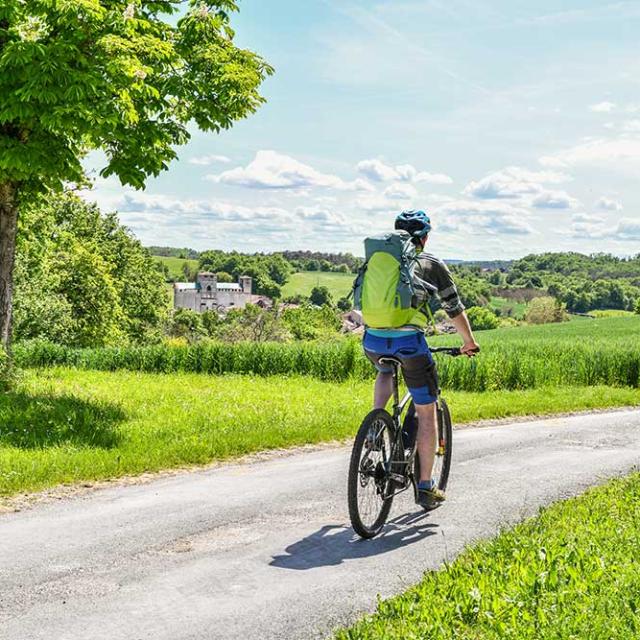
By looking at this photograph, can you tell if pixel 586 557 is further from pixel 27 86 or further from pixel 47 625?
pixel 27 86

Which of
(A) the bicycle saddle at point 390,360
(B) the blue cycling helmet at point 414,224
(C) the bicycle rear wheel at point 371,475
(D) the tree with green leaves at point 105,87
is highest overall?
(D) the tree with green leaves at point 105,87

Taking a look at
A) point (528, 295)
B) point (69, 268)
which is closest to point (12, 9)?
point (69, 268)

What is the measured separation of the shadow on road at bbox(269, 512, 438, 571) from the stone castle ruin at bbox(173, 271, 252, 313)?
164 m

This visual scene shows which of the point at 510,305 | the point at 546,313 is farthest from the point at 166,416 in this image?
the point at 510,305

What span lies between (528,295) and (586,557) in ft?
426

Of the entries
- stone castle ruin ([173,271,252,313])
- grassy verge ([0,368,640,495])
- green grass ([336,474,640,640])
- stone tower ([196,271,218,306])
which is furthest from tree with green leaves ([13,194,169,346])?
stone tower ([196,271,218,306])

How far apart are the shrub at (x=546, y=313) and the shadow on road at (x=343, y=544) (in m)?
97.0

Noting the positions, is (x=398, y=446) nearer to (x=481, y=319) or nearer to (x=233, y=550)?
(x=233, y=550)

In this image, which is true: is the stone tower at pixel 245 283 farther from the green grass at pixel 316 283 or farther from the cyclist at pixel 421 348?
the cyclist at pixel 421 348

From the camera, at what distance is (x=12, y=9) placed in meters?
8.88

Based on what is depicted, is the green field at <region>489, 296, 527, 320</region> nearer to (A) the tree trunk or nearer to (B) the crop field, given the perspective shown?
(B) the crop field

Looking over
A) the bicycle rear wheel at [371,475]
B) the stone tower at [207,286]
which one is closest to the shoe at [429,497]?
the bicycle rear wheel at [371,475]

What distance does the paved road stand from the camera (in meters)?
3.92

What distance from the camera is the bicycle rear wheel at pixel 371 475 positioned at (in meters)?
5.09
